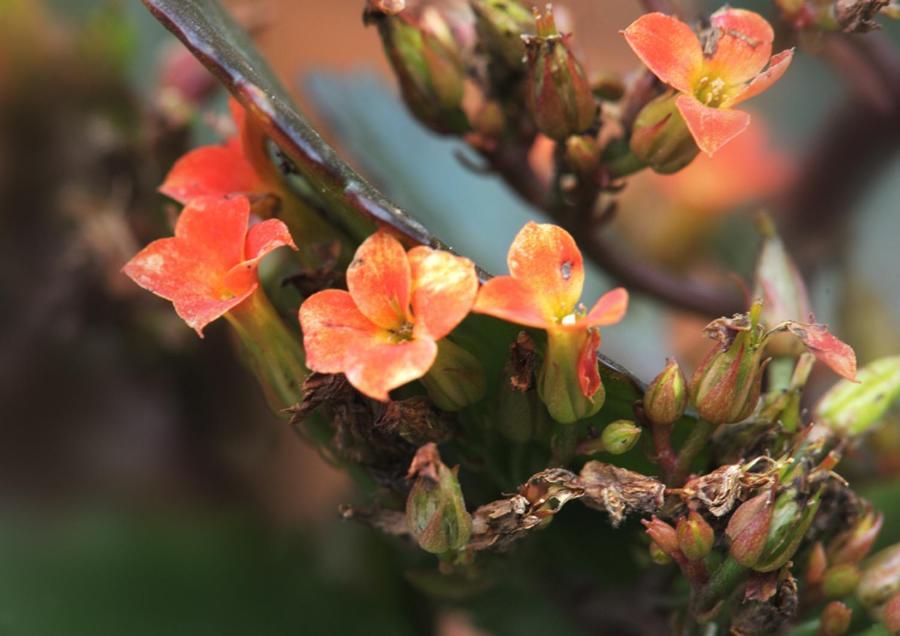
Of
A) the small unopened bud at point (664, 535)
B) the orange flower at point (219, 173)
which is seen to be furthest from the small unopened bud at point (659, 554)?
the orange flower at point (219, 173)

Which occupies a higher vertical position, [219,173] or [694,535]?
[219,173]

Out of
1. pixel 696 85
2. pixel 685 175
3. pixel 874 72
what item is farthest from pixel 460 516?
pixel 685 175

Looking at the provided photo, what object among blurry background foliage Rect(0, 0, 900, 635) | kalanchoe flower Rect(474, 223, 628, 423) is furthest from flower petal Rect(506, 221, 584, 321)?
blurry background foliage Rect(0, 0, 900, 635)

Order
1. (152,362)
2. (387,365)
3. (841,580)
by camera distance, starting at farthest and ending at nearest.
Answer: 1. (152,362)
2. (841,580)
3. (387,365)

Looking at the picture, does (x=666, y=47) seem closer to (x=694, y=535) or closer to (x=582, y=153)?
(x=582, y=153)

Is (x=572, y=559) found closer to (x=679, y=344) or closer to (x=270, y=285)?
(x=270, y=285)

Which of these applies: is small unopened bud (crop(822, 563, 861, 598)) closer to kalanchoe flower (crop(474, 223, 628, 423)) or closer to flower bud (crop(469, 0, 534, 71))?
kalanchoe flower (crop(474, 223, 628, 423))

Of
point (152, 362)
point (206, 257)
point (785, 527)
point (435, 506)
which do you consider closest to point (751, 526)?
point (785, 527)
